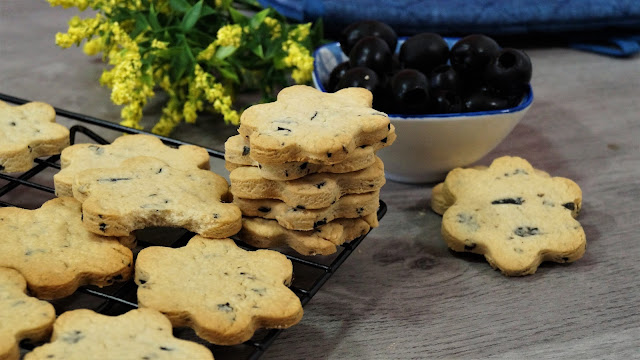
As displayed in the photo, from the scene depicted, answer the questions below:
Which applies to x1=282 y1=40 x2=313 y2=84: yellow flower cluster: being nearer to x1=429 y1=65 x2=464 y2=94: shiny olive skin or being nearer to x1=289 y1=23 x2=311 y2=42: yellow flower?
x1=289 y1=23 x2=311 y2=42: yellow flower

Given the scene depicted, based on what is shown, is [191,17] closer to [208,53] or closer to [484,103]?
[208,53]

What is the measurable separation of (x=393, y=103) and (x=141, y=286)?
57 cm

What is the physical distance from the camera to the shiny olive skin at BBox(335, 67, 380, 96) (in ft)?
4.37

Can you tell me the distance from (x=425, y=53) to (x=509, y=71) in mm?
152

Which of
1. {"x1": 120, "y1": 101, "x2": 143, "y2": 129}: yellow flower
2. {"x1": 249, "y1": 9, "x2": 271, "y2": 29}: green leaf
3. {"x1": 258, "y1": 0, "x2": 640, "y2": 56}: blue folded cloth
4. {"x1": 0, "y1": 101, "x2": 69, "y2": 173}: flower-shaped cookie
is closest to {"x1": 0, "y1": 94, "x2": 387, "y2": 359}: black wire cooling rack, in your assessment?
{"x1": 0, "y1": 101, "x2": 69, "y2": 173}: flower-shaped cookie

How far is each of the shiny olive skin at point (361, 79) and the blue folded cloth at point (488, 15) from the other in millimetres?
607

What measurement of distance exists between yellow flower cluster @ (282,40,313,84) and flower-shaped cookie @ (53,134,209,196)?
0.30m

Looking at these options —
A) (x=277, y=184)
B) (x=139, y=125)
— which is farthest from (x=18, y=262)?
(x=139, y=125)

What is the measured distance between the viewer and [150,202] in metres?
1.11

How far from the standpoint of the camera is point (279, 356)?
1.04 metres

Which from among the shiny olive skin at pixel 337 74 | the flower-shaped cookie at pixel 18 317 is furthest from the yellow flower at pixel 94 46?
the flower-shaped cookie at pixel 18 317

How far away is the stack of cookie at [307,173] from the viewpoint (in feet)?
3.48

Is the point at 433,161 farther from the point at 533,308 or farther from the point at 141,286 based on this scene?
the point at 141,286

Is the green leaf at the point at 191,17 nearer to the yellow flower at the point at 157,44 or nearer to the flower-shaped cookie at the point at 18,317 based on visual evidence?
the yellow flower at the point at 157,44
